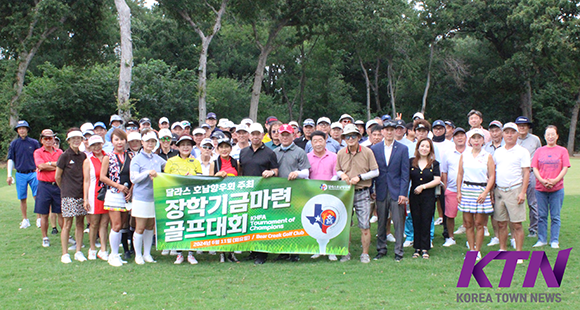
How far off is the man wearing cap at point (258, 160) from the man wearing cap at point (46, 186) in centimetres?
362

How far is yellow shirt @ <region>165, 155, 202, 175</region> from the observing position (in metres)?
6.59

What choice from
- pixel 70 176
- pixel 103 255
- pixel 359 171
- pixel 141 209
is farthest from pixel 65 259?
pixel 359 171

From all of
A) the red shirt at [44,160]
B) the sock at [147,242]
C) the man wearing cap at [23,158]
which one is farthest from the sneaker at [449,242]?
the man wearing cap at [23,158]

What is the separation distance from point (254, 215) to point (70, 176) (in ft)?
9.25

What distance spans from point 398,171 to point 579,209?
6.69m

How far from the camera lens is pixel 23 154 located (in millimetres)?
9055

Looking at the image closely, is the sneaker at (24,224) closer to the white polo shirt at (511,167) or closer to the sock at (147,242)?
the sock at (147,242)

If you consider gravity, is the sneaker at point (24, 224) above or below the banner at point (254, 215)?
below

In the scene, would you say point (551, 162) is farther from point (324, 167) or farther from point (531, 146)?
point (324, 167)

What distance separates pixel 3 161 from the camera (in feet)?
83.2

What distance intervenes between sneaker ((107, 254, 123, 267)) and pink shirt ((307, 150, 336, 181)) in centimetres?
307

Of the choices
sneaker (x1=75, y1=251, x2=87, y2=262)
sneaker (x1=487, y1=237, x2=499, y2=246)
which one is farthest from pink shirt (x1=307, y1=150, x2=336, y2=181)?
sneaker (x1=75, y1=251, x2=87, y2=262)

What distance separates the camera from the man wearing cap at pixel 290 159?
6.59m

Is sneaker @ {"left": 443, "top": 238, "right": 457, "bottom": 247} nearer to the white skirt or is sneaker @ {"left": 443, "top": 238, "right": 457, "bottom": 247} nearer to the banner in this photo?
the banner
